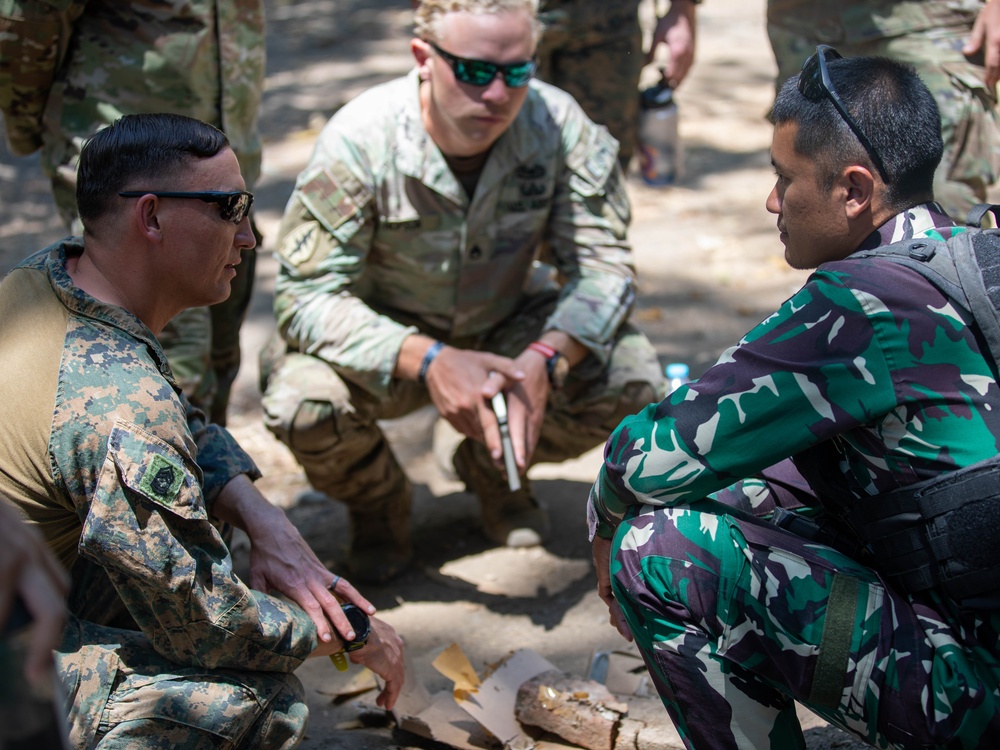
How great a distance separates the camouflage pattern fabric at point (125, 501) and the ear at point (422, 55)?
149 centimetres

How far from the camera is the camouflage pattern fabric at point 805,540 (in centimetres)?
187

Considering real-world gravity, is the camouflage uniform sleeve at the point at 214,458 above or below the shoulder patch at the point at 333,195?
below

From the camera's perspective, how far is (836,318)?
6.21 ft

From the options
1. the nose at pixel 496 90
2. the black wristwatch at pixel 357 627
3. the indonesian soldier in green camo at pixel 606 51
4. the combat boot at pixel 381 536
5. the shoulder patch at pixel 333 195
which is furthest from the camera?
the indonesian soldier in green camo at pixel 606 51

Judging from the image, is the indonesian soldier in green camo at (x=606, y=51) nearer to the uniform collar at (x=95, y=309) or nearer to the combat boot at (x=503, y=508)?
the combat boot at (x=503, y=508)

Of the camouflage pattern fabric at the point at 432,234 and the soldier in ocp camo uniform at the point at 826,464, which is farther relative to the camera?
the camouflage pattern fabric at the point at 432,234

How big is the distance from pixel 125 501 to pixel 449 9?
194 cm

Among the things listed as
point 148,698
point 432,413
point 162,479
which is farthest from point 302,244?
point 148,698

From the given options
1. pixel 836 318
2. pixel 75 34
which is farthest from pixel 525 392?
pixel 75 34

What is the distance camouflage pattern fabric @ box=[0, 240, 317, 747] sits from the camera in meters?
1.97

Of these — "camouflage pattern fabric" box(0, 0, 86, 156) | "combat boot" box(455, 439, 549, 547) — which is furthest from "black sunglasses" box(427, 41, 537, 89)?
"combat boot" box(455, 439, 549, 547)

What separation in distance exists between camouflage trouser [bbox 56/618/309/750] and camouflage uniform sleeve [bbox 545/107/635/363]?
175 centimetres

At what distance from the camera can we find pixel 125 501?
1960 mm

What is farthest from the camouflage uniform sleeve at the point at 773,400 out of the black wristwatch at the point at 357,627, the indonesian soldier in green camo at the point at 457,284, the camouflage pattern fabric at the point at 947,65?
the camouflage pattern fabric at the point at 947,65
